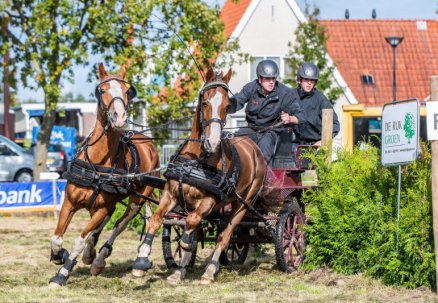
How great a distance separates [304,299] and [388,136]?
2153 millimetres

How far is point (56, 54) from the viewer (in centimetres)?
2509

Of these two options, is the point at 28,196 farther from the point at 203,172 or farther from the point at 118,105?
the point at 203,172

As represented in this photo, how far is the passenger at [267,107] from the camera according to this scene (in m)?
11.3

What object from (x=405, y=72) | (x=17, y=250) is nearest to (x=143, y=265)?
(x=17, y=250)

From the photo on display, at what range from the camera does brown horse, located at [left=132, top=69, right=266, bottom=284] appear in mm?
9273

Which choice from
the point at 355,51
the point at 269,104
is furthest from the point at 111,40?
the point at 355,51

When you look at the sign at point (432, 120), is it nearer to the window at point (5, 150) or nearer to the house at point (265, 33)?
the window at point (5, 150)

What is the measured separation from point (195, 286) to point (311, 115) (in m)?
3.42

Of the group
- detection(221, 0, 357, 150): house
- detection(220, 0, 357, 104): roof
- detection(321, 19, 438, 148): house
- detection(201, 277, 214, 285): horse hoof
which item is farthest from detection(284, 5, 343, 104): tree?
detection(201, 277, 214, 285): horse hoof

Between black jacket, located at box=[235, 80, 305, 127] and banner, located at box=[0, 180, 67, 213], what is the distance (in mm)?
10447

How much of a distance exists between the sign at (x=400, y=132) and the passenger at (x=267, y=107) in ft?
4.68

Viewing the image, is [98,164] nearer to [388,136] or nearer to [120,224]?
[120,224]

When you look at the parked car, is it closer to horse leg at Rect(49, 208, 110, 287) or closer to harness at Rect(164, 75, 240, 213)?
horse leg at Rect(49, 208, 110, 287)

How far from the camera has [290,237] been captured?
37.0 ft
